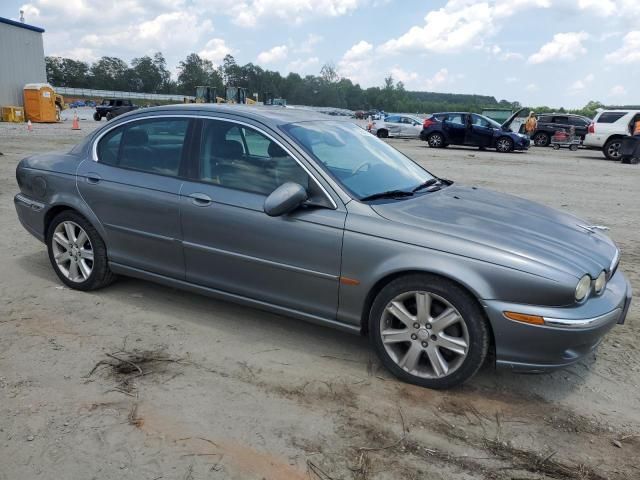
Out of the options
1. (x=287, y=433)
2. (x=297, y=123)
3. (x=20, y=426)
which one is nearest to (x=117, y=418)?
(x=20, y=426)

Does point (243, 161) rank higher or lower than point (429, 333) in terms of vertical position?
higher

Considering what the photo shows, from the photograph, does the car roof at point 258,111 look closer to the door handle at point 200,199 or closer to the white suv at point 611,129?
the door handle at point 200,199

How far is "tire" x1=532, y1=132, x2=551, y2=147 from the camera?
26391 millimetres

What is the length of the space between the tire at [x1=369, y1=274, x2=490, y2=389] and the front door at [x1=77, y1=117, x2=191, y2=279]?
64.8 inches

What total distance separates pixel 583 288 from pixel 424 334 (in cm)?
92

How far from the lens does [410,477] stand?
2.57 metres

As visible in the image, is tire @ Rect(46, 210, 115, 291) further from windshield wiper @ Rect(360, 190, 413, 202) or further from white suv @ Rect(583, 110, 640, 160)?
white suv @ Rect(583, 110, 640, 160)

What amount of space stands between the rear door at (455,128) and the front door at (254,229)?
19676mm

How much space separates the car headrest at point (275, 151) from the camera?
3.77m

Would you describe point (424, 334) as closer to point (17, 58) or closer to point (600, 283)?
point (600, 283)

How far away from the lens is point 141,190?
421cm

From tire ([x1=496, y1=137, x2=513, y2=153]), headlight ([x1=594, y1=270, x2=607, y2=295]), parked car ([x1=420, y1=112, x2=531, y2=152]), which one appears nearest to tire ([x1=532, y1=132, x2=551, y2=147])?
parked car ([x1=420, y1=112, x2=531, y2=152])

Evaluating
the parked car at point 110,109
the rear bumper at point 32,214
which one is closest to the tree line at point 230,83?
the parked car at point 110,109

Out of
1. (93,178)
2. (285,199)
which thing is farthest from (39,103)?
(285,199)
